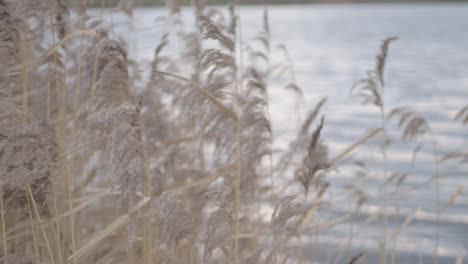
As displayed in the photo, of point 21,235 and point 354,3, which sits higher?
point 21,235

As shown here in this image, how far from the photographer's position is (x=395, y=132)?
902cm

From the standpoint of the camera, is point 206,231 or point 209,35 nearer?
point 206,231

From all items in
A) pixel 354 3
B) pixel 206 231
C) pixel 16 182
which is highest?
pixel 16 182

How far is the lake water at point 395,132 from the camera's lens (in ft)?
16.9

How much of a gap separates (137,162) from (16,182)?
0.35 meters

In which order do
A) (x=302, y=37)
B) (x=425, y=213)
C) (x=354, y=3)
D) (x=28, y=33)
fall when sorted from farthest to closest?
1. (x=354, y=3)
2. (x=302, y=37)
3. (x=425, y=213)
4. (x=28, y=33)

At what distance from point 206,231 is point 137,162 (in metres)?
0.29

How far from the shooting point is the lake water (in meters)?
5.14

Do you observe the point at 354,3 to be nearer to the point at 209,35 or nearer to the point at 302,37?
the point at 302,37

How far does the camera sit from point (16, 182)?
1802mm

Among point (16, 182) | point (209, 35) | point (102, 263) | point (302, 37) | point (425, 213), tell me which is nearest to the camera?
point (16, 182)

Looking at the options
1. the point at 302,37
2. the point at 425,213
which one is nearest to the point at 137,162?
the point at 425,213

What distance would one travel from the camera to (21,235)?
2.33 metres

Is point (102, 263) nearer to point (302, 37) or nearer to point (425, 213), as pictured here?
point (425, 213)
